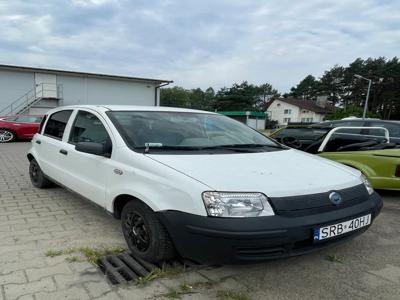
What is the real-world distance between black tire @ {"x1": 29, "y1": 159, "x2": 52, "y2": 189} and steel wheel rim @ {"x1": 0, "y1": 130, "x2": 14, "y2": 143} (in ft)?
37.1

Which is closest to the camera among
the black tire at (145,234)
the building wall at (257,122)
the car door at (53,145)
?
the black tire at (145,234)

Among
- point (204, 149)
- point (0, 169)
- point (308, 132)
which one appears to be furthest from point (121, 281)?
point (0, 169)

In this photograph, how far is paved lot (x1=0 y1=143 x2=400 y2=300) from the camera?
8.65ft

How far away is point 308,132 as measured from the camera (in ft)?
23.5

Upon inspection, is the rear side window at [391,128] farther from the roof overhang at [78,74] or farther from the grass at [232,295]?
the roof overhang at [78,74]

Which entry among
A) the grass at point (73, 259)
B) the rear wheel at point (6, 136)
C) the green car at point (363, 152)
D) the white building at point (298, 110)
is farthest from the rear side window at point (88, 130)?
the white building at point (298, 110)

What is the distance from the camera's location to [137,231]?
3107mm

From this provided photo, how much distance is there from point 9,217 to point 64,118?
4.86 feet

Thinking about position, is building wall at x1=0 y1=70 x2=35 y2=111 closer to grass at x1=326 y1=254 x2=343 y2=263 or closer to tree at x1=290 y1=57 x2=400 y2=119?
grass at x1=326 y1=254 x2=343 y2=263

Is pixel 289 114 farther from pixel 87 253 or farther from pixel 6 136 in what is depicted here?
pixel 87 253

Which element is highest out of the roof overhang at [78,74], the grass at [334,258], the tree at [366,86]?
the tree at [366,86]

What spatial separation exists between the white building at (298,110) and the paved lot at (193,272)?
63.3 m

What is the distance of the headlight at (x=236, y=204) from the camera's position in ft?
8.09

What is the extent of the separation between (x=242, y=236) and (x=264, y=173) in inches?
25.1
